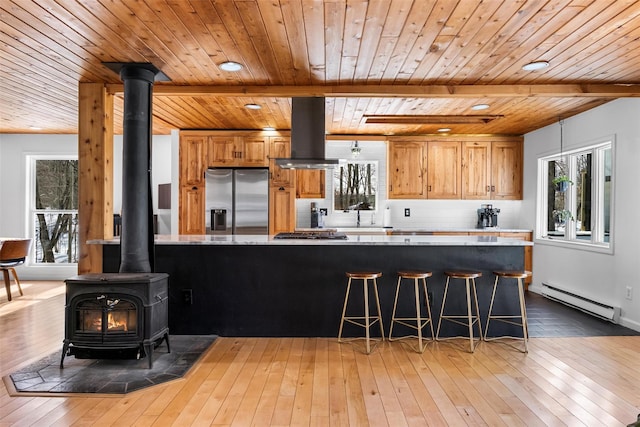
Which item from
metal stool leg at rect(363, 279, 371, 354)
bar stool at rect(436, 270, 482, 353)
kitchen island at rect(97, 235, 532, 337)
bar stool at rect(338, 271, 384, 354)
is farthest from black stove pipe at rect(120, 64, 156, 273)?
bar stool at rect(436, 270, 482, 353)

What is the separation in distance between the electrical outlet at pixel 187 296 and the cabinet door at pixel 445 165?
4235 mm

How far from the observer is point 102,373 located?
10.2 ft

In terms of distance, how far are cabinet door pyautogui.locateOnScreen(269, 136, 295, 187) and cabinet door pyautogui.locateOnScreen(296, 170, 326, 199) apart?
0.36 metres

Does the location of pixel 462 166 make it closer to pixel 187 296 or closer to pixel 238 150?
pixel 238 150

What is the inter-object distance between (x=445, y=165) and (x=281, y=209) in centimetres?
269

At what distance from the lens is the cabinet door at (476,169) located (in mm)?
6863

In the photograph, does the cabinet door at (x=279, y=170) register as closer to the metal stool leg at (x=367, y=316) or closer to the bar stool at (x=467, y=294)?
the metal stool leg at (x=367, y=316)

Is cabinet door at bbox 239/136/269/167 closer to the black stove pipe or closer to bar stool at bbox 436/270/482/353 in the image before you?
the black stove pipe

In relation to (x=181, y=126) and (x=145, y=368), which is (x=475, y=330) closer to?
(x=145, y=368)

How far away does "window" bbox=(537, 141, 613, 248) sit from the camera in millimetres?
5090

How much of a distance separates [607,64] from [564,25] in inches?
40.3

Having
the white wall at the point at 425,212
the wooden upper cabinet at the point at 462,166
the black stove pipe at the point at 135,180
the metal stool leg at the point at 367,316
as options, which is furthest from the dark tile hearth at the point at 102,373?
the wooden upper cabinet at the point at 462,166

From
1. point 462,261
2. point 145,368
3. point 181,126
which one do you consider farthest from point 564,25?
point 181,126

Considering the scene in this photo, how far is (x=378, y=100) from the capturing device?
4719mm
